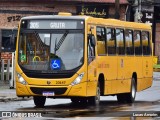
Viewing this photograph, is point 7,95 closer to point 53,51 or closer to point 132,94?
point 132,94

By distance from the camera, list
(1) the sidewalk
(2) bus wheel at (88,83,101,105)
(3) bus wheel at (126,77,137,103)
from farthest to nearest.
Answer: (3) bus wheel at (126,77,137,103) → (1) the sidewalk → (2) bus wheel at (88,83,101,105)

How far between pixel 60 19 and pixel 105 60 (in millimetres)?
2497

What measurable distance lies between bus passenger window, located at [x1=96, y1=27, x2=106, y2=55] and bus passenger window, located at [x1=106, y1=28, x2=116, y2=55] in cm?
40

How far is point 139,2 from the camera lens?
229 feet

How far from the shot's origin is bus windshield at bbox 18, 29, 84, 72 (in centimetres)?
2234

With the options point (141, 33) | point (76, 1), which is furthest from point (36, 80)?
point (76, 1)

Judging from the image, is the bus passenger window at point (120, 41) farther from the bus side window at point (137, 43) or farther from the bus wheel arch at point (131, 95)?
the bus wheel arch at point (131, 95)

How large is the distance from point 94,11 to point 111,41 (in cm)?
3860

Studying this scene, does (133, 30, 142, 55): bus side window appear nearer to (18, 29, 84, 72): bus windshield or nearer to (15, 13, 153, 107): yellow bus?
(15, 13, 153, 107): yellow bus

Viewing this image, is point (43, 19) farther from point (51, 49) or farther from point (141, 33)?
point (141, 33)

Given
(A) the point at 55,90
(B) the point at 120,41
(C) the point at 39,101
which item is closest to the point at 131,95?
(B) the point at 120,41

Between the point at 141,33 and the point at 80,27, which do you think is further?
the point at 141,33

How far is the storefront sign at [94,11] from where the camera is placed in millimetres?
62938

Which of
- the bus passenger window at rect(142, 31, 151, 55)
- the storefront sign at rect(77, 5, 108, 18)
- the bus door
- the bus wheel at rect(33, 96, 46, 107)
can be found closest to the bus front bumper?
the bus door
